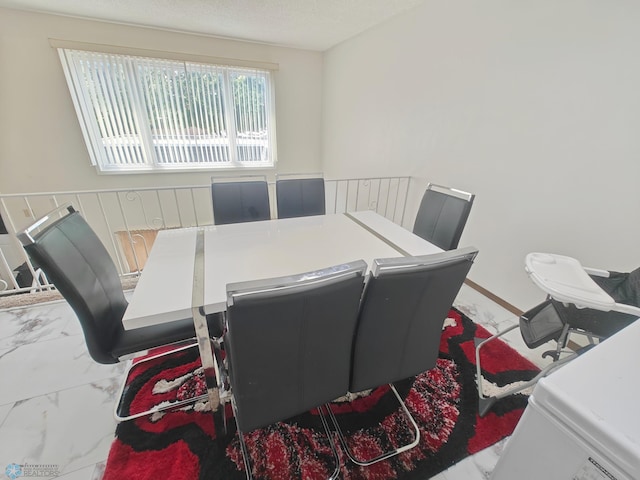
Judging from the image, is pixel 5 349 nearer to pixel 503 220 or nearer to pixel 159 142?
pixel 159 142

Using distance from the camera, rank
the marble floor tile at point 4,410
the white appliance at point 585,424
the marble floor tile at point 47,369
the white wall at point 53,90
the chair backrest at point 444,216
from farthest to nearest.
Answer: the white wall at point 53,90
the chair backrest at point 444,216
the marble floor tile at point 47,369
the marble floor tile at point 4,410
the white appliance at point 585,424

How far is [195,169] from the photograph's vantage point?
156 inches

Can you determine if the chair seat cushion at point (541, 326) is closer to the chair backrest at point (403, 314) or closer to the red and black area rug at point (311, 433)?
the red and black area rug at point (311, 433)

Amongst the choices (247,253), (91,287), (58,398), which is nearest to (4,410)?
(58,398)

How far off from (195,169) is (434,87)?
334cm

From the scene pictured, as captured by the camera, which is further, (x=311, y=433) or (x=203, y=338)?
(x=311, y=433)

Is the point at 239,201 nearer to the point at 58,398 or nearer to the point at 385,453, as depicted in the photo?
the point at 58,398

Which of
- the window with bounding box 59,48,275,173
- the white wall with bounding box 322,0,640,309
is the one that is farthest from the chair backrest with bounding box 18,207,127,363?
the window with bounding box 59,48,275,173

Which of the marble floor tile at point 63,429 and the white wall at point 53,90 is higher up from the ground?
the white wall at point 53,90

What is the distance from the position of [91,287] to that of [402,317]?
120 centimetres

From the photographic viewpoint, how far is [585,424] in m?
0.44

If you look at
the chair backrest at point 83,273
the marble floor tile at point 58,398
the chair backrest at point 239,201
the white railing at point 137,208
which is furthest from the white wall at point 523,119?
the chair backrest at point 83,273

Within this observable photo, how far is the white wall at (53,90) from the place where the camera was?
292 cm

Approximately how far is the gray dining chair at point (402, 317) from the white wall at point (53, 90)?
3918 millimetres
